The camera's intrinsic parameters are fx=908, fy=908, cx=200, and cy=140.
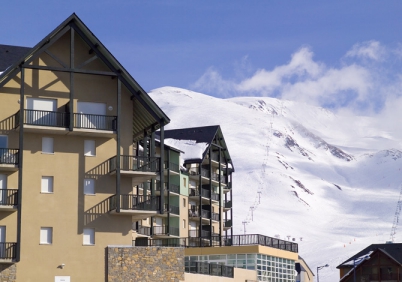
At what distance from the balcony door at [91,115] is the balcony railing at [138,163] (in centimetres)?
226

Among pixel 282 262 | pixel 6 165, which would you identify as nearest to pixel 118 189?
pixel 6 165

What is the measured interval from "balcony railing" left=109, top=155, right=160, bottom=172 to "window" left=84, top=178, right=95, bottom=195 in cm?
144

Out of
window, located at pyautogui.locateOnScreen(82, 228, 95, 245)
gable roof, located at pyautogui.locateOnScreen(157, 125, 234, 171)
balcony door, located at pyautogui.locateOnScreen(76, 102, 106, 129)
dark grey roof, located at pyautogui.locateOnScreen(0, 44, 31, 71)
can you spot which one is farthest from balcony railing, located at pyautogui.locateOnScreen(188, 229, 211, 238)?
dark grey roof, located at pyautogui.locateOnScreen(0, 44, 31, 71)

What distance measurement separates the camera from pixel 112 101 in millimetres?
55906

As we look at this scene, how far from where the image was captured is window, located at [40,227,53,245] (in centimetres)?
5245

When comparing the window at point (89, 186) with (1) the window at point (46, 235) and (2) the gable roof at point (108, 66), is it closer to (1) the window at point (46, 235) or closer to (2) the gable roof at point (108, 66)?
(1) the window at point (46, 235)

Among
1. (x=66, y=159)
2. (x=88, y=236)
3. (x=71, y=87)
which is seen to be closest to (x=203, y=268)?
(x=88, y=236)

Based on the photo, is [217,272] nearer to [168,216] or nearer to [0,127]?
[0,127]

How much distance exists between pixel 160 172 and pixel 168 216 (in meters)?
41.0

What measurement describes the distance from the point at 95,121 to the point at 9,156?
18.8 feet

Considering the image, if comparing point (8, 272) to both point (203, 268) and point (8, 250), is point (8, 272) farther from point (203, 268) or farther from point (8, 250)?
point (203, 268)

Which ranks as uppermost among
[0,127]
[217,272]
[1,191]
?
[0,127]

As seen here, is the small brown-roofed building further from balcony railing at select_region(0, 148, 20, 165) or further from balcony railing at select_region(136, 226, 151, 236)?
balcony railing at select_region(0, 148, 20, 165)

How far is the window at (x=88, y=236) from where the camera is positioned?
53.3 m
